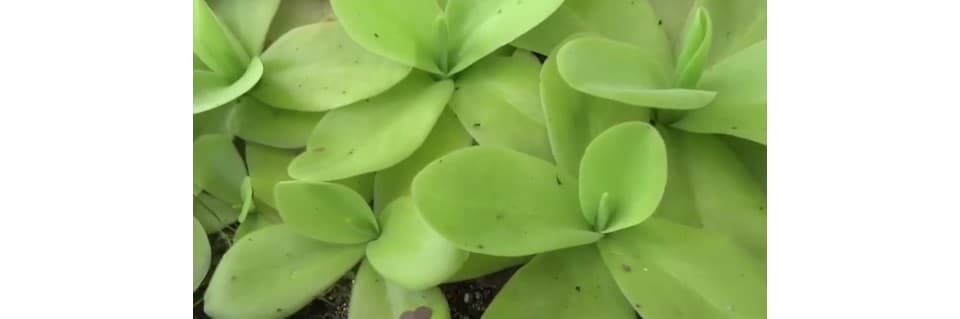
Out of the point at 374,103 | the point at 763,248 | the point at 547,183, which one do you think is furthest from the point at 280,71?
the point at 763,248

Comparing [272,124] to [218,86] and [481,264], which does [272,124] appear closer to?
[218,86]

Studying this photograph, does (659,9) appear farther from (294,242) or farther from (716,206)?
(294,242)

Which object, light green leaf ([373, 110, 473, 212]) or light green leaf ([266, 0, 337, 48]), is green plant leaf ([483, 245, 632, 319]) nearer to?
light green leaf ([373, 110, 473, 212])

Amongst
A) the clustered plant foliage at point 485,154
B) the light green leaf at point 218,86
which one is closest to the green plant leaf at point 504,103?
the clustered plant foliage at point 485,154

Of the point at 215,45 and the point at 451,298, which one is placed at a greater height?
the point at 215,45

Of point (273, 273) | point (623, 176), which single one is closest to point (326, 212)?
point (273, 273)

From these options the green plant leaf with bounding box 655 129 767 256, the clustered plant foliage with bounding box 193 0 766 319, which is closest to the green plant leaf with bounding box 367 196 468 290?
the clustered plant foliage with bounding box 193 0 766 319
